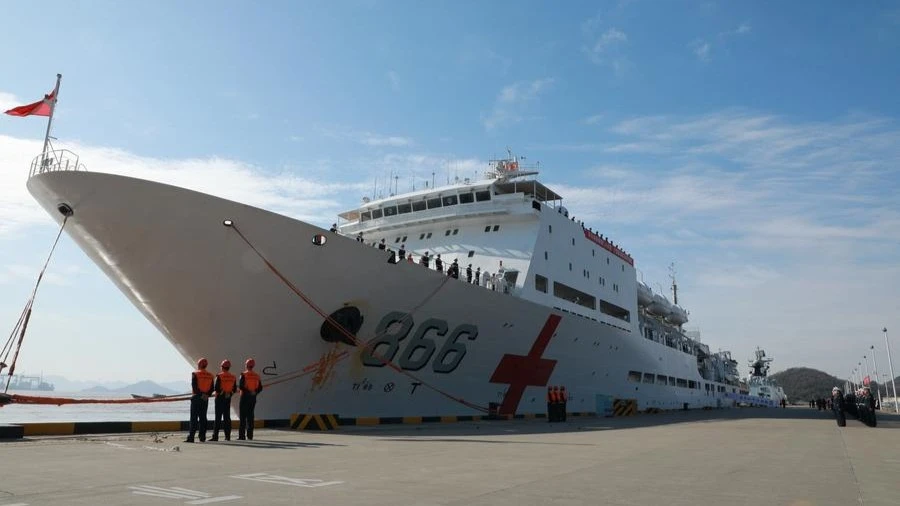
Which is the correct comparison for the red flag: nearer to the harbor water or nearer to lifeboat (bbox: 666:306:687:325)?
the harbor water

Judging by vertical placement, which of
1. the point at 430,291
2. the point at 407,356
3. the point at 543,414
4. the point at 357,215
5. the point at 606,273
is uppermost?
the point at 357,215

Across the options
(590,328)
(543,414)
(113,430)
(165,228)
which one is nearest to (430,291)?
(165,228)

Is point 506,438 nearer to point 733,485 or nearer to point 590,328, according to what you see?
point 733,485

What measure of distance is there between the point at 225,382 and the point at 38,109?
5.42m

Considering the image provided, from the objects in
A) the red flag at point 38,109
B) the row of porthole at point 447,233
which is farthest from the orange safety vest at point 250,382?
the row of porthole at point 447,233

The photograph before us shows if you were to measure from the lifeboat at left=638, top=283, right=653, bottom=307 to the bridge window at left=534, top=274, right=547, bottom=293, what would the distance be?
443 inches

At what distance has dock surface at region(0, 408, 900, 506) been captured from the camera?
12.8 feet

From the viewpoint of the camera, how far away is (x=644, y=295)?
1062 inches

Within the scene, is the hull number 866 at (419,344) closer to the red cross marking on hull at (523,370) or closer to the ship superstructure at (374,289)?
the ship superstructure at (374,289)

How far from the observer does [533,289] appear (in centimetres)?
1570

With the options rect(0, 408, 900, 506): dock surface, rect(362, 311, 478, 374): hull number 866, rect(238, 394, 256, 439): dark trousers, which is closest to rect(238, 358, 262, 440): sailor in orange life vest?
rect(238, 394, 256, 439): dark trousers

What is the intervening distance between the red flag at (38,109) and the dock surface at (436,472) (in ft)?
16.6

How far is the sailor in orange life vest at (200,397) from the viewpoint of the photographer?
25.0ft

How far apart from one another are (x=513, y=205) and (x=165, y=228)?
31.0ft
